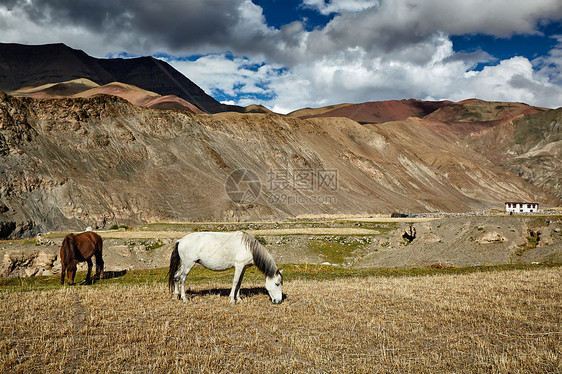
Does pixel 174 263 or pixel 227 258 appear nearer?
pixel 227 258

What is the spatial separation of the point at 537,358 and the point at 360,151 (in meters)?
140

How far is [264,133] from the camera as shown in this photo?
395ft

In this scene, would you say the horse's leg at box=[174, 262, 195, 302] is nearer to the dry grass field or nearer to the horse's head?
the dry grass field

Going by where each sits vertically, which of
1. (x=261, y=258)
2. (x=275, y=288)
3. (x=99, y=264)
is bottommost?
(x=99, y=264)

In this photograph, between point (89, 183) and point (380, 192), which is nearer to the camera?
point (89, 183)

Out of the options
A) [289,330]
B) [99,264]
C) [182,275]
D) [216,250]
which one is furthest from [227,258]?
[99,264]

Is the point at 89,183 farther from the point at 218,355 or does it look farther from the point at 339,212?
the point at 218,355

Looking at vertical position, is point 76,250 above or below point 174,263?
below

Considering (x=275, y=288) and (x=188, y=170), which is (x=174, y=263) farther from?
(x=188, y=170)

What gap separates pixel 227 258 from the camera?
15.8m

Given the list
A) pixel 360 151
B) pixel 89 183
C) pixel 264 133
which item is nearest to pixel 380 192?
pixel 360 151

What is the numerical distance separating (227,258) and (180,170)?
76.9 m

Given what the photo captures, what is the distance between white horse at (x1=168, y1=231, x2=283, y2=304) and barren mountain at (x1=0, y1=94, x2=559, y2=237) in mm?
56380

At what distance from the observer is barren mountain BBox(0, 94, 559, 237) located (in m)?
69.6
